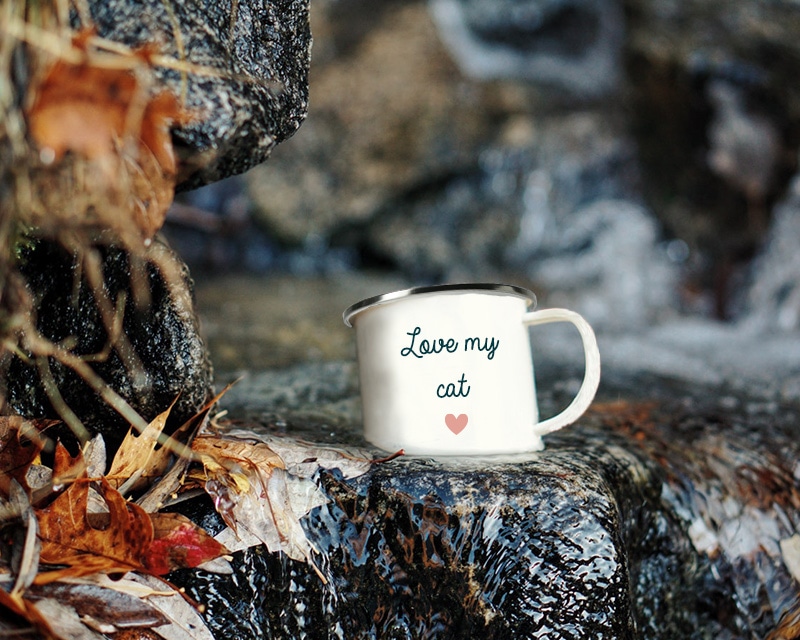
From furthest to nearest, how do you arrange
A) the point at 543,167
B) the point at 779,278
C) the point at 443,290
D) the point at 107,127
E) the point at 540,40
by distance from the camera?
the point at 540,40 < the point at 543,167 < the point at 779,278 < the point at 443,290 < the point at 107,127

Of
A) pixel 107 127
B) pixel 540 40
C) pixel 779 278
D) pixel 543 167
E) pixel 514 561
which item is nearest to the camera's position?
pixel 107 127

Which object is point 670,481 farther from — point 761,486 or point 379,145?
point 379,145

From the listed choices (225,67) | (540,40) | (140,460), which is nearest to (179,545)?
(140,460)

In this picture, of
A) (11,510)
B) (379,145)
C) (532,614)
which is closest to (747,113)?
(379,145)

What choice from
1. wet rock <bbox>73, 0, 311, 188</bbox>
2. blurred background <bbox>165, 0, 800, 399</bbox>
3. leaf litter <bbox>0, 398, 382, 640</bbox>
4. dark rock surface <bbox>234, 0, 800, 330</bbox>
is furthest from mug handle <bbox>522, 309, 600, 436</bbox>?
dark rock surface <bbox>234, 0, 800, 330</bbox>

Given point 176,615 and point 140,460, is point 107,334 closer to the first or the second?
point 140,460

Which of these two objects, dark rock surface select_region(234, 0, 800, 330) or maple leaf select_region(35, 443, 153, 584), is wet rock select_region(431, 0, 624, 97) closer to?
dark rock surface select_region(234, 0, 800, 330)
